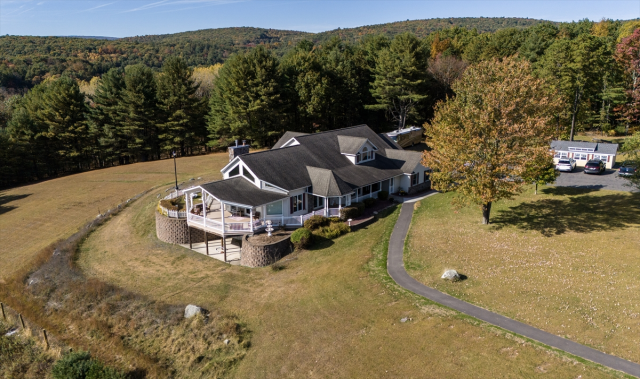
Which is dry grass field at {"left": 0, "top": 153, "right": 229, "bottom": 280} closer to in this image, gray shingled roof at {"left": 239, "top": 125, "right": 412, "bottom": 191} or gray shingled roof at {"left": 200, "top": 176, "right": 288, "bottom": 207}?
gray shingled roof at {"left": 239, "top": 125, "right": 412, "bottom": 191}

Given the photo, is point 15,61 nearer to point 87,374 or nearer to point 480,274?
point 87,374

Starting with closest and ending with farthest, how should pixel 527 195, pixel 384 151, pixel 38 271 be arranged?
1. pixel 38 271
2. pixel 527 195
3. pixel 384 151

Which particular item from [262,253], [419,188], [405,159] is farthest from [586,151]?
[262,253]

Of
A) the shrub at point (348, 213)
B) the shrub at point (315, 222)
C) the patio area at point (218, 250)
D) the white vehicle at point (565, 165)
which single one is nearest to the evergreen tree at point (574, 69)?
the white vehicle at point (565, 165)

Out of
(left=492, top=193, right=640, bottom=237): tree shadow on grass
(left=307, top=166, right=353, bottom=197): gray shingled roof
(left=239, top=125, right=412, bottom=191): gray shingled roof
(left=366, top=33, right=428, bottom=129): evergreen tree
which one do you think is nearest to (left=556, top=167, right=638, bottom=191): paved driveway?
(left=492, top=193, right=640, bottom=237): tree shadow on grass

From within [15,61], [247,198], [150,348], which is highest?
[15,61]

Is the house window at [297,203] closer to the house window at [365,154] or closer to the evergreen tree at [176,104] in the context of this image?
the house window at [365,154]

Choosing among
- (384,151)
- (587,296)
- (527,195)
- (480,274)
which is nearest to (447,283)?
(480,274)
